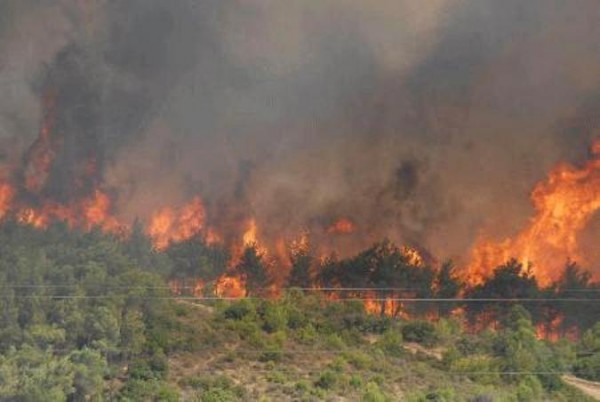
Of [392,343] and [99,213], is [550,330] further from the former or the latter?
[99,213]

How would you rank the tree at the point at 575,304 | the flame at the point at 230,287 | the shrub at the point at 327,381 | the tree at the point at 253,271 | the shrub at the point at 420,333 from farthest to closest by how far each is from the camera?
the tree at the point at 253,271, the flame at the point at 230,287, the tree at the point at 575,304, the shrub at the point at 420,333, the shrub at the point at 327,381

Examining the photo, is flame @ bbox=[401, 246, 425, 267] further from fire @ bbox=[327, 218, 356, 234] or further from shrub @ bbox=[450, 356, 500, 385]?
shrub @ bbox=[450, 356, 500, 385]

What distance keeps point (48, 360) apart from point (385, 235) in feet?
62.1

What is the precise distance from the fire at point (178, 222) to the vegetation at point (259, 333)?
2.51 m

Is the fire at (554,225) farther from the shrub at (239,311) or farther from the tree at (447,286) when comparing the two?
the shrub at (239,311)

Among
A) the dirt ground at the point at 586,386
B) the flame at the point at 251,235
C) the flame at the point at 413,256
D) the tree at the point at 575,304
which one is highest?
the flame at the point at 251,235

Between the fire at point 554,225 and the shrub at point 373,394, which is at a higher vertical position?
the fire at point 554,225

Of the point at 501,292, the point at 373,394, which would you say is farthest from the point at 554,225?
the point at 373,394

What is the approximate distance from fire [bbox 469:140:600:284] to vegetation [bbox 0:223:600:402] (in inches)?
72.2

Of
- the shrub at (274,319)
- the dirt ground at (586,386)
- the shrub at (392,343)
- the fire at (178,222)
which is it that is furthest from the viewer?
Result: the fire at (178,222)

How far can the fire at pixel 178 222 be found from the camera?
3831cm

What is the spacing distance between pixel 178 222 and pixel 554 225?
1768 centimetres

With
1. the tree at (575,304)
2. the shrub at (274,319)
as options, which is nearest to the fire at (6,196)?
the shrub at (274,319)

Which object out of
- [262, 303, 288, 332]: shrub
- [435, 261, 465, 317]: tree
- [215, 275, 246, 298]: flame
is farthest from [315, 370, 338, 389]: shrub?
[435, 261, 465, 317]: tree
